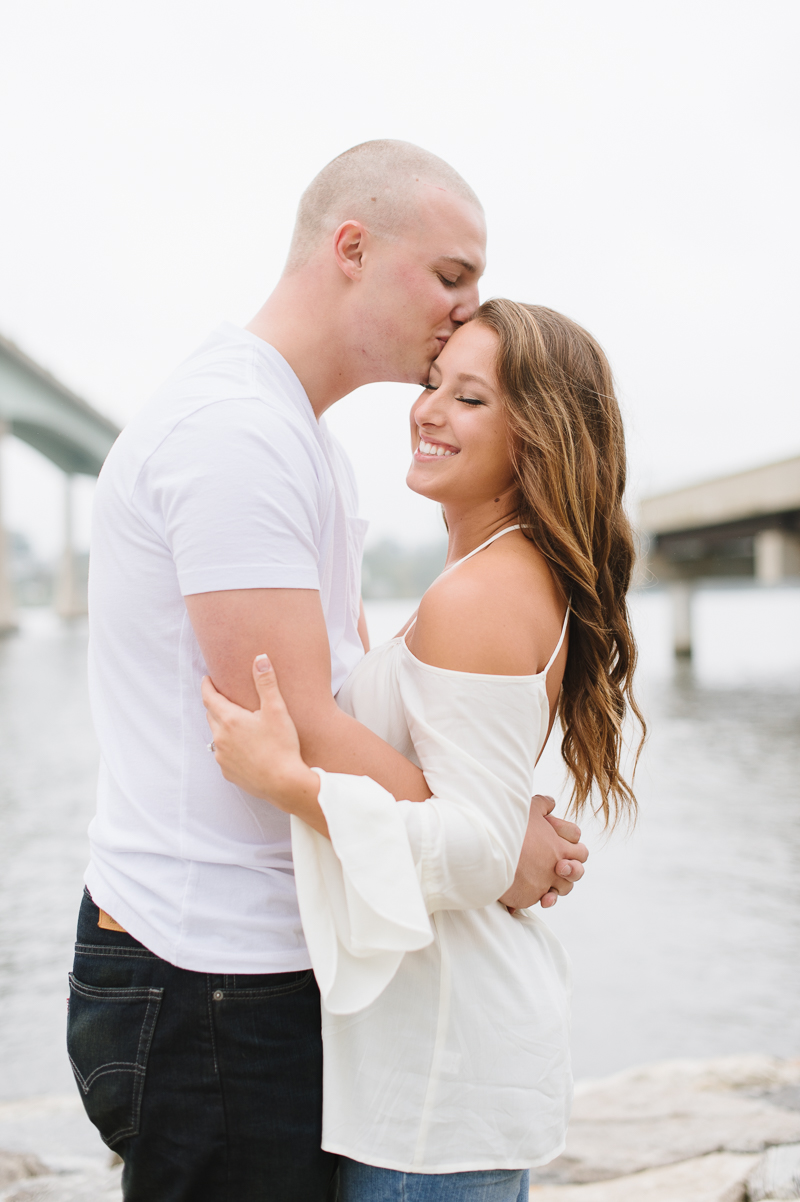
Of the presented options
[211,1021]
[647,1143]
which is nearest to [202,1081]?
[211,1021]

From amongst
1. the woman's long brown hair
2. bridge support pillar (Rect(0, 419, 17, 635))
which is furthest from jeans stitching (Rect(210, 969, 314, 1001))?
bridge support pillar (Rect(0, 419, 17, 635))

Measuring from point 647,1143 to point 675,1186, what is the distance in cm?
33

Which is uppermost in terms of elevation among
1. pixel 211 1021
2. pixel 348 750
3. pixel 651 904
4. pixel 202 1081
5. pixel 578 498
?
pixel 578 498

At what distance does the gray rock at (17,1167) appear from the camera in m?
3.08

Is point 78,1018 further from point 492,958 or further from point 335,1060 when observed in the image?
point 492,958

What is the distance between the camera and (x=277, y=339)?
6.01 ft

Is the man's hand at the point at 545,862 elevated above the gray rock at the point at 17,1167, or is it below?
above

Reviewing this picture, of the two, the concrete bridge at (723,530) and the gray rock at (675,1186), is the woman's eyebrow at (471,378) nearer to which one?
the gray rock at (675,1186)

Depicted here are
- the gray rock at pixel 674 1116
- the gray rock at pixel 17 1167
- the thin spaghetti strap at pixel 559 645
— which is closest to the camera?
the thin spaghetti strap at pixel 559 645

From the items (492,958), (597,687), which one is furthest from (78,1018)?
(597,687)

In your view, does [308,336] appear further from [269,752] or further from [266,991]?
[266,991]

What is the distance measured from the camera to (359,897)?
4.78ft

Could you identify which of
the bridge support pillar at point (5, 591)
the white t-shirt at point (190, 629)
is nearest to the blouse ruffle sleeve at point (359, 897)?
the white t-shirt at point (190, 629)

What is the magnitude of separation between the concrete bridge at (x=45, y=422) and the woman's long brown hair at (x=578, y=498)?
677 inches
